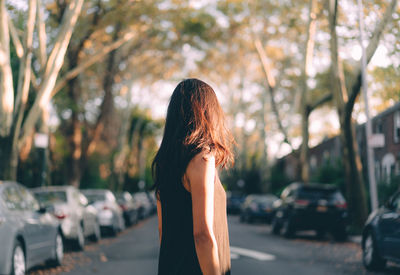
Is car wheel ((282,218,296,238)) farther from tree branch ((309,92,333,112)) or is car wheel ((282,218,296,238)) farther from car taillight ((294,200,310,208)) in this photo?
tree branch ((309,92,333,112))

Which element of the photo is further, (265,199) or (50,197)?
(265,199)

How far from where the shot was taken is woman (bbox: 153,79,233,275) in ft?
9.00

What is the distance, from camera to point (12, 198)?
923 centimetres

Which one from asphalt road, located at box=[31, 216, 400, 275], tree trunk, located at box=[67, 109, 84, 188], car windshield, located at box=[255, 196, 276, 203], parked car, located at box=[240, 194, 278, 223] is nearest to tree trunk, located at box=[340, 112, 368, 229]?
asphalt road, located at box=[31, 216, 400, 275]

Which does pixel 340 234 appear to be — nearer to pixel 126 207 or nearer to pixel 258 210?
pixel 126 207

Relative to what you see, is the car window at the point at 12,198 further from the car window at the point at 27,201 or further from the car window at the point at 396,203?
the car window at the point at 396,203

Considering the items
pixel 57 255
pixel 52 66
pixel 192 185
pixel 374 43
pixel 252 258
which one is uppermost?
pixel 374 43

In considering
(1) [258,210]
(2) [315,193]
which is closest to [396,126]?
(1) [258,210]

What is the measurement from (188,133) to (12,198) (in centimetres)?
700

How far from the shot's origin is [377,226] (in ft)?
35.8

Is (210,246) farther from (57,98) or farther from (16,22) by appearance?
(57,98)

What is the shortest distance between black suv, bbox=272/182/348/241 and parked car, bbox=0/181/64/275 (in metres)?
8.77

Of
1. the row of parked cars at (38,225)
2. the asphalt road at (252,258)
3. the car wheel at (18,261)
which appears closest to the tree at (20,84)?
the row of parked cars at (38,225)

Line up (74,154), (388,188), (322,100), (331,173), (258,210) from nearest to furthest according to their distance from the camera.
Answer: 1. (388,188)
2. (322,100)
3. (74,154)
4. (331,173)
5. (258,210)
